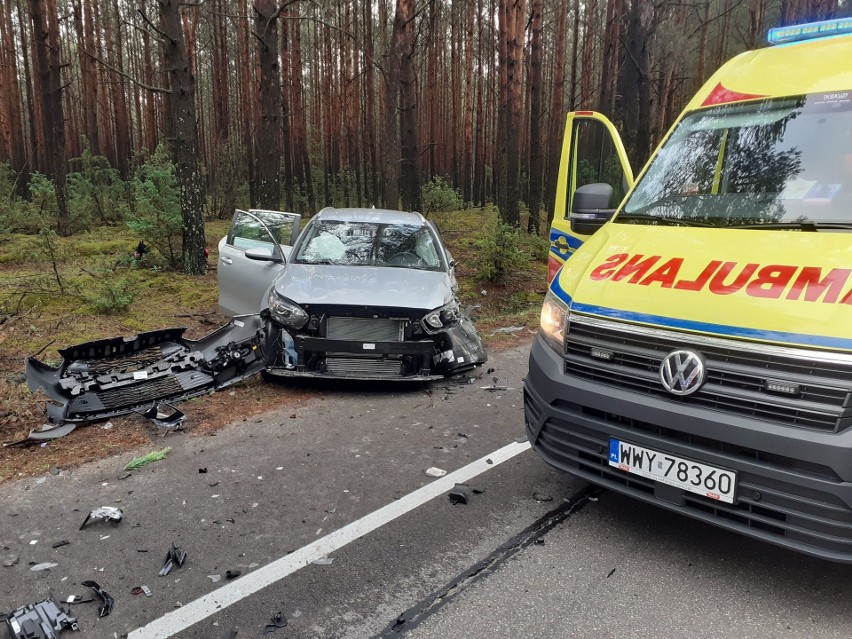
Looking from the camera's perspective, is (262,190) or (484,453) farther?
(262,190)

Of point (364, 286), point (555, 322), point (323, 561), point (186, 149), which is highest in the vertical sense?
point (186, 149)

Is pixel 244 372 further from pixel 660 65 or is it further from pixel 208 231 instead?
pixel 660 65

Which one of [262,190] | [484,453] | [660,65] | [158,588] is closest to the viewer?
[158,588]

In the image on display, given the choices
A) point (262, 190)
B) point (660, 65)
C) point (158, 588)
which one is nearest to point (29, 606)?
point (158, 588)

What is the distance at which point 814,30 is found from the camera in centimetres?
431

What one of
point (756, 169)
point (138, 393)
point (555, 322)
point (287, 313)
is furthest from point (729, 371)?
point (138, 393)

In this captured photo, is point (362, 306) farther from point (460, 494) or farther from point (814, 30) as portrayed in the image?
point (814, 30)

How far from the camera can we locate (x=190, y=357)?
595 centimetres

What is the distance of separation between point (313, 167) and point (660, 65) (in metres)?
16.4

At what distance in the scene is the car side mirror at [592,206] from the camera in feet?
15.1

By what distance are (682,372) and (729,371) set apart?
20 centimetres

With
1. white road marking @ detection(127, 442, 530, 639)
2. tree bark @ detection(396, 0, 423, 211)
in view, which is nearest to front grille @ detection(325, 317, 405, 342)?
white road marking @ detection(127, 442, 530, 639)

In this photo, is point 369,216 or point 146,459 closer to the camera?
point 146,459

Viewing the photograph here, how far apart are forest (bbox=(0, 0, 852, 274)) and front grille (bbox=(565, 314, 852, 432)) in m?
9.11
